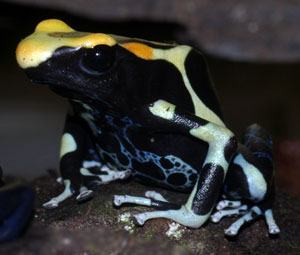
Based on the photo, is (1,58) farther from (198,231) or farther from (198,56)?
(198,231)

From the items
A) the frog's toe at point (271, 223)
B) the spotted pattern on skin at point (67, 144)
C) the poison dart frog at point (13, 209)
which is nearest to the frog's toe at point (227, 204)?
the frog's toe at point (271, 223)

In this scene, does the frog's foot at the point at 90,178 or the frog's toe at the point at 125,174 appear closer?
the frog's foot at the point at 90,178

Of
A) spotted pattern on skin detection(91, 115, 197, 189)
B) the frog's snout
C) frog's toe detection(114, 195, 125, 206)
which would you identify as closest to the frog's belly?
spotted pattern on skin detection(91, 115, 197, 189)

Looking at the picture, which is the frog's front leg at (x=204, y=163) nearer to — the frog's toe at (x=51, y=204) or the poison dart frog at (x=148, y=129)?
the poison dart frog at (x=148, y=129)

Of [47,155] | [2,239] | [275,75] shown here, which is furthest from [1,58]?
[275,75]

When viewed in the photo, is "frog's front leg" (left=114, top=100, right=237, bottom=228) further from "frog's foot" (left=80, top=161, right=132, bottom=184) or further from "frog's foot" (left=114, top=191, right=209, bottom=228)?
"frog's foot" (left=80, top=161, right=132, bottom=184)

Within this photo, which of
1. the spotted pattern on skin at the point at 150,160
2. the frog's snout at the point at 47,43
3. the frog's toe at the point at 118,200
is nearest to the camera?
the frog's snout at the point at 47,43

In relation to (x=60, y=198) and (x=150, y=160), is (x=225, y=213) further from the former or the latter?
(x=60, y=198)

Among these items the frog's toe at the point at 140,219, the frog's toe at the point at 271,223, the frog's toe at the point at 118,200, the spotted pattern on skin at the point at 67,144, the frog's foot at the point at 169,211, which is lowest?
the frog's toe at the point at 271,223
